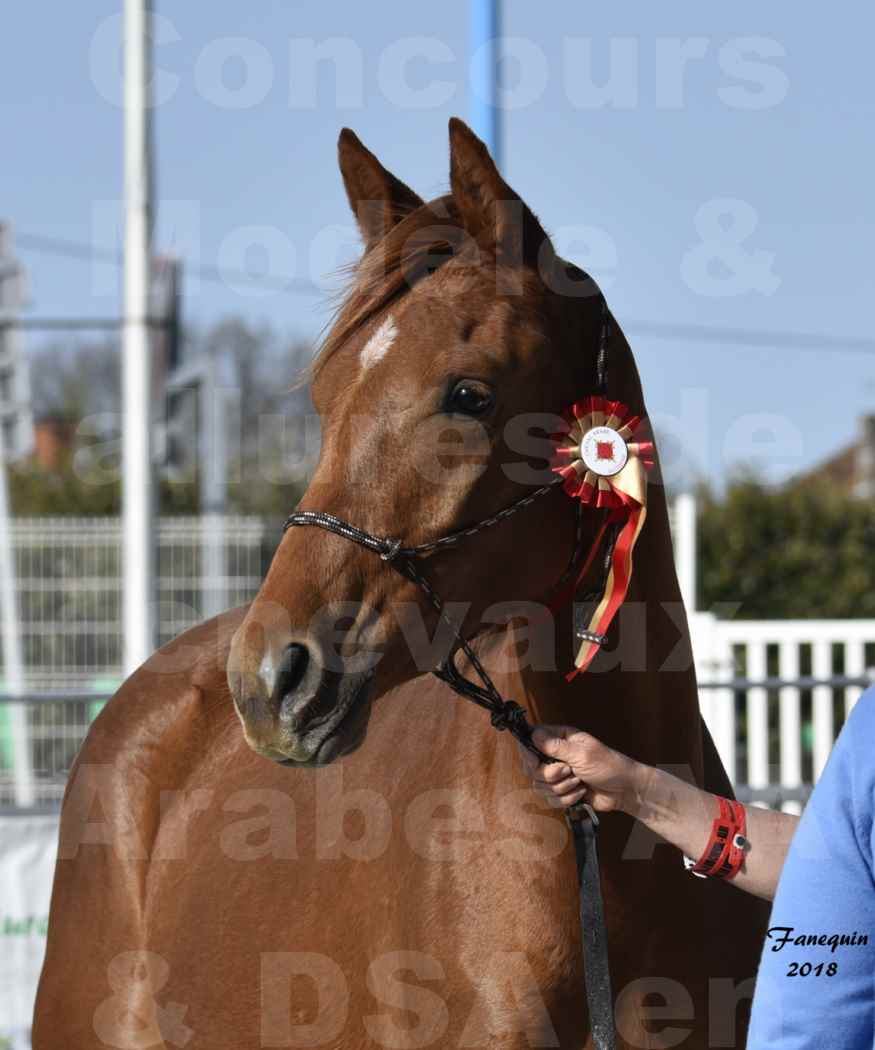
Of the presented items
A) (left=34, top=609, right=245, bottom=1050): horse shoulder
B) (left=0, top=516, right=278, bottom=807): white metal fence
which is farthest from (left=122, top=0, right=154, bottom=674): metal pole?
(left=34, top=609, right=245, bottom=1050): horse shoulder

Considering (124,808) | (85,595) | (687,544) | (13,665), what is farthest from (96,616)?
(124,808)

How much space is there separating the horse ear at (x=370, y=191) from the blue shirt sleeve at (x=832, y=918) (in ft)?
4.20

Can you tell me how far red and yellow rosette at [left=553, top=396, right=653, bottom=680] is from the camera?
2.16 m

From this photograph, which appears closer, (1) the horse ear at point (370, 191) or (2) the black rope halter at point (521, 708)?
(2) the black rope halter at point (521, 708)

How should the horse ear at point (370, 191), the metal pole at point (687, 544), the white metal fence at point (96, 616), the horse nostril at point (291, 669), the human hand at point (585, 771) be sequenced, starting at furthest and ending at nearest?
the white metal fence at point (96, 616) < the metal pole at point (687, 544) < the horse ear at point (370, 191) < the human hand at point (585, 771) < the horse nostril at point (291, 669)

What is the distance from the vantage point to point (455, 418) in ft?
6.61

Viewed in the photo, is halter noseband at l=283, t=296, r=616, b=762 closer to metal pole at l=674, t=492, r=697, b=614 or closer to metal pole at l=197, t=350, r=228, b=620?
metal pole at l=674, t=492, r=697, b=614

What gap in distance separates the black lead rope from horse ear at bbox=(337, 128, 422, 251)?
0.42 m

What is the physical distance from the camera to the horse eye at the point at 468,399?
203cm

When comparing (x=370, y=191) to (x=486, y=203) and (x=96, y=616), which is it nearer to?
(x=486, y=203)

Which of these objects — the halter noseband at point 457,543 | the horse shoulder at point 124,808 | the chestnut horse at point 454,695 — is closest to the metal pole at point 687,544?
the horse shoulder at point 124,808

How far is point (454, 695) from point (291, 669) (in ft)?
2.24

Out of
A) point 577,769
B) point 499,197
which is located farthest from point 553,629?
point 499,197

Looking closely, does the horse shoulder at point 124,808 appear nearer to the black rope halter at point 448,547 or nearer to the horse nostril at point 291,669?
the black rope halter at point 448,547
